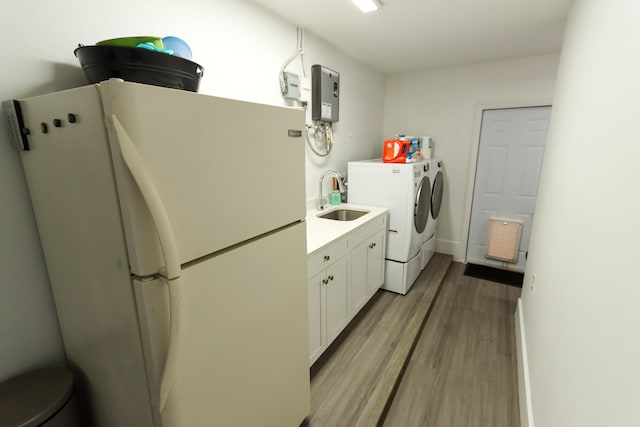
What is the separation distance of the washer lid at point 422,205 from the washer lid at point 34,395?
2.63 meters

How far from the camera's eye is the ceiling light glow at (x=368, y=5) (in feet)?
6.22

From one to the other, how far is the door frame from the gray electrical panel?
6.38 feet

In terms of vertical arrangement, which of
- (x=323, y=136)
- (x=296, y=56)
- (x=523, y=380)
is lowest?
(x=523, y=380)

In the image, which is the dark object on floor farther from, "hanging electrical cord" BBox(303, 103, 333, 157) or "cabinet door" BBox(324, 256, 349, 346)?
"hanging electrical cord" BBox(303, 103, 333, 157)

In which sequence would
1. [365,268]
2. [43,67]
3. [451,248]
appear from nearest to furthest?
[43,67] < [365,268] < [451,248]

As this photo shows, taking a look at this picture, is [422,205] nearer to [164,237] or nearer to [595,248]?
[595,248]

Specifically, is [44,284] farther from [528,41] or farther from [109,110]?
[528,41]

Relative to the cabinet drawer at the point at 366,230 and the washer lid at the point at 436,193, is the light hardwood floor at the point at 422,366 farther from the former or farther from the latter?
the washer lid at the point at 436,193

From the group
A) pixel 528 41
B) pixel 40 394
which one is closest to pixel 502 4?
pixel 528 41

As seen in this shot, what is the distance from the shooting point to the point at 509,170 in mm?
3465

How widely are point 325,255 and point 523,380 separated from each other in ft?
4.61

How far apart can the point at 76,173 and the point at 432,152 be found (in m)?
3.84

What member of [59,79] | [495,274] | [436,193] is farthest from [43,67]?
[495,274]

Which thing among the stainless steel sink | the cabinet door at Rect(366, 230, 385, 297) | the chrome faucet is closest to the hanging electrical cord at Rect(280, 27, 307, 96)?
the chrome faucet
